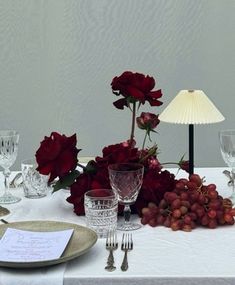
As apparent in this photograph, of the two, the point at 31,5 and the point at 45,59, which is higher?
the point at 31,5

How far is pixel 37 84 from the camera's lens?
280 centimetres

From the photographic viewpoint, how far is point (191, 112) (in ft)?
4.23

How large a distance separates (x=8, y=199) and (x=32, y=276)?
0.49m

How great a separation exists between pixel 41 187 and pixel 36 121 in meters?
1.45

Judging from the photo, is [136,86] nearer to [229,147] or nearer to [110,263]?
[229,147]

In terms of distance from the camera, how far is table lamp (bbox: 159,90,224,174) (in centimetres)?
128

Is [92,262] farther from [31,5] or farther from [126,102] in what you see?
[31,5]

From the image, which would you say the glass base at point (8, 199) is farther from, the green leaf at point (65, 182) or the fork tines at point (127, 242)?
the fork tines at point (127, 242)


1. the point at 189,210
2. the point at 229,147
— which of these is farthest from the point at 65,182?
the point at 229,147

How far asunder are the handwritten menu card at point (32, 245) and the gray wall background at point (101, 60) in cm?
175

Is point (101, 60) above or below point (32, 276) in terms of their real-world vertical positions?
above

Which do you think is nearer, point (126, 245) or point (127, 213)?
point (126, 245)

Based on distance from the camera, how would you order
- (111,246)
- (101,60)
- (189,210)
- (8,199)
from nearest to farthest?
(111,246), (189,210), (8,199), (101,60)

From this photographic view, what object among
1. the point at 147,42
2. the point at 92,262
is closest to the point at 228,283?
the point at 92,262
